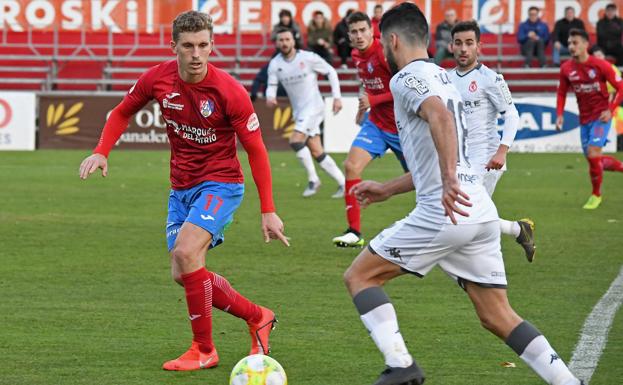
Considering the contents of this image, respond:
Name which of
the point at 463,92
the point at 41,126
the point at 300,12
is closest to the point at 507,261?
the point at 463,92

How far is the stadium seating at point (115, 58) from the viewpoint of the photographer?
97.4ft

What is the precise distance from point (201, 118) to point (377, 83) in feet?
18.4

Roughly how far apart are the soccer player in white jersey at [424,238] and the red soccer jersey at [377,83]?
19.7 feet

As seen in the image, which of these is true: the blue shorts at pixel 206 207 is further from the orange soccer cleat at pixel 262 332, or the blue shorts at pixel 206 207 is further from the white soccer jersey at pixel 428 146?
the white soccer jersey at pixel 428 146

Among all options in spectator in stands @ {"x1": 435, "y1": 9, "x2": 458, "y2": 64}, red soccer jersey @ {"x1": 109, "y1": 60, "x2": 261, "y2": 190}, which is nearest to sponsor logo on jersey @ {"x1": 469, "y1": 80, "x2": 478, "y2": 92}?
red soccer jersey @ {"x1": 109, "y1": 60, "x2": 261, "y2": 190}

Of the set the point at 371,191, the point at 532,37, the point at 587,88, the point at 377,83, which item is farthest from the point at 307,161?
the point at 532,37

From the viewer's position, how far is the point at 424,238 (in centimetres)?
570

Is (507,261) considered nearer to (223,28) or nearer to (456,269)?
(456,269)

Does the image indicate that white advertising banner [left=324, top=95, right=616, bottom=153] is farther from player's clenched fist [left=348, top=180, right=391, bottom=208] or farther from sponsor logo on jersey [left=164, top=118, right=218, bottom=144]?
player's clenched fist [left=348, top=180, right=391, bottom=208]

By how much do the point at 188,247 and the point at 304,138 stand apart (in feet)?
35.2

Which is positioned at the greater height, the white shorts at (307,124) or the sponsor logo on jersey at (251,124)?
the sponsor logo on jersey at (251,124)

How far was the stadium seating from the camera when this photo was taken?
2969 centimetres

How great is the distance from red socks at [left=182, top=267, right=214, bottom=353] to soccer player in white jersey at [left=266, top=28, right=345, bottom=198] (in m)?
10.3

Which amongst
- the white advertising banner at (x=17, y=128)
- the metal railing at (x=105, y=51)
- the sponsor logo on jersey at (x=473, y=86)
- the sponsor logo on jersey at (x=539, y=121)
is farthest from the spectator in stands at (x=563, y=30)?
the sponsor logo on jersey at (x=473, y=86)
